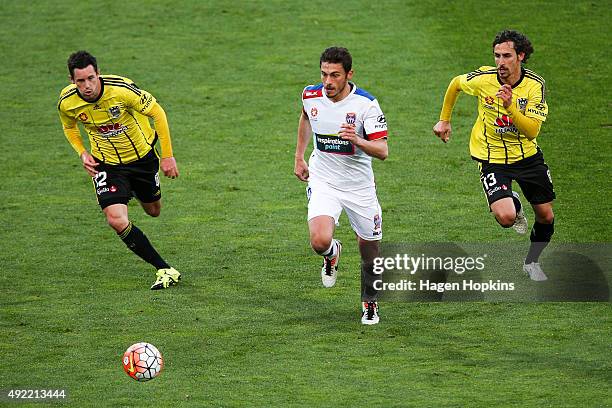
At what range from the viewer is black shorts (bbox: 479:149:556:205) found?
36.0 ft

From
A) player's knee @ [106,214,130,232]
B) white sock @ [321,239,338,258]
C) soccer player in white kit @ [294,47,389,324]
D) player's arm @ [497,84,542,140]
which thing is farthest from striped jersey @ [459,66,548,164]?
player's knee @ [106,214,130,232]

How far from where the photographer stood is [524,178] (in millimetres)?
11023

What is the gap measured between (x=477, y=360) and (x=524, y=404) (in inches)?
38.9

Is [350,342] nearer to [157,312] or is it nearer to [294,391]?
[294,391]

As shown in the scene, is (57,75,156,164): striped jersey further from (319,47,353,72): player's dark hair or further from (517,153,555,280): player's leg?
(517,153,555,280): player's leg

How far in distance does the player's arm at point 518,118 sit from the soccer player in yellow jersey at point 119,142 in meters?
3.07

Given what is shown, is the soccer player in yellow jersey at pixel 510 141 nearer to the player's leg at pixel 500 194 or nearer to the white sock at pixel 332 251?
the player's leg at pixel 500 194

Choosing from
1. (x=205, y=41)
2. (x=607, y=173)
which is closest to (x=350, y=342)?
(x=607, y=173)

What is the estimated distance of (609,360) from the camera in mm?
9016

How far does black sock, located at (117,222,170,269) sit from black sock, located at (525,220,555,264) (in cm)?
356

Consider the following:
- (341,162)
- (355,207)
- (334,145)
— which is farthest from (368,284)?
(334,145)

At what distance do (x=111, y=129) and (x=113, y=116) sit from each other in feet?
0.44

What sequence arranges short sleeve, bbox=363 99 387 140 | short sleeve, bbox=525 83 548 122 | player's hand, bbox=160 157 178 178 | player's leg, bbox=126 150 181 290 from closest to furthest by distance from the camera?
short sleeve, bbox=363 99 387 140 → short sleeve, bbox=525 83 548 122 → player's hand, bbox=160 157 178 178 → player's leg, bbox=126 150 181 290

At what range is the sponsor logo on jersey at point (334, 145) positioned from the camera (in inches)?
394
